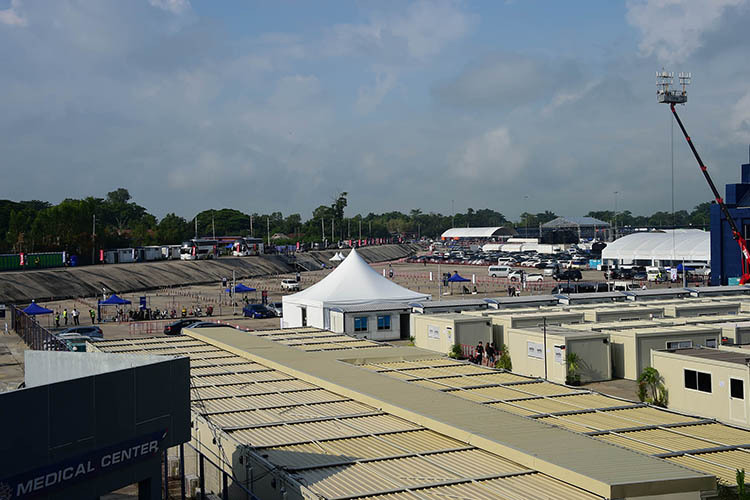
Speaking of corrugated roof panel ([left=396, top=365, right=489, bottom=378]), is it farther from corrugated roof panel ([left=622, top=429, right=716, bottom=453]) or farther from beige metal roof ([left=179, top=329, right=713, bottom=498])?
corrugated roof panel ([left=622, top=429, right=716, bottom=453])

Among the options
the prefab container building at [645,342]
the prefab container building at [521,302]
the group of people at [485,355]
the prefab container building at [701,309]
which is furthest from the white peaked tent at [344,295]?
the prefab container building at [645,342]

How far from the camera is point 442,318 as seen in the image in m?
33.9

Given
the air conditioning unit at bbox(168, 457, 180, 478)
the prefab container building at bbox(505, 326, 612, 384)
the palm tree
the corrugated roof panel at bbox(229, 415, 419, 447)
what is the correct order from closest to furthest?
the corrugated roof panel at bbox(229, 415, 419, 447)
the air conditioning unit at bbox(168, 457, 180, 478)
the palm tree
the prefab container building at bbox(505, 326, 612, 384)

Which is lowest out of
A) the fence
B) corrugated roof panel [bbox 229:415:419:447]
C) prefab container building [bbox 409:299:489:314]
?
corrugated roof panel [bbox 229:415:419:447]

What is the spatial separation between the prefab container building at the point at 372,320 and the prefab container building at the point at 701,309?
44.0ft

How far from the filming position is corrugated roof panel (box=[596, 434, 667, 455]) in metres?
13.6

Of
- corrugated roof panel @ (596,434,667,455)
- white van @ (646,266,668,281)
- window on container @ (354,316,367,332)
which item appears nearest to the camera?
corrugated roof panel @ (596,434,667,455)

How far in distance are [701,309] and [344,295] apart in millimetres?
18626

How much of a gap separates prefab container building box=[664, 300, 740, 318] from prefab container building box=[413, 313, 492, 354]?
35.0 feet

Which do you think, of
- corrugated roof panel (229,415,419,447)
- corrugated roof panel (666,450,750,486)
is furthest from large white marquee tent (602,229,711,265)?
corrugated roof panel (229,415,419,447)

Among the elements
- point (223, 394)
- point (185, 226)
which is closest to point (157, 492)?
point (223, 394)

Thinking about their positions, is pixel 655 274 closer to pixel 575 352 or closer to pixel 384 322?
pixel 384 322

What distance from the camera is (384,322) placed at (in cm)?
3903

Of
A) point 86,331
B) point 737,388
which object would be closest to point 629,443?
point 737,388
